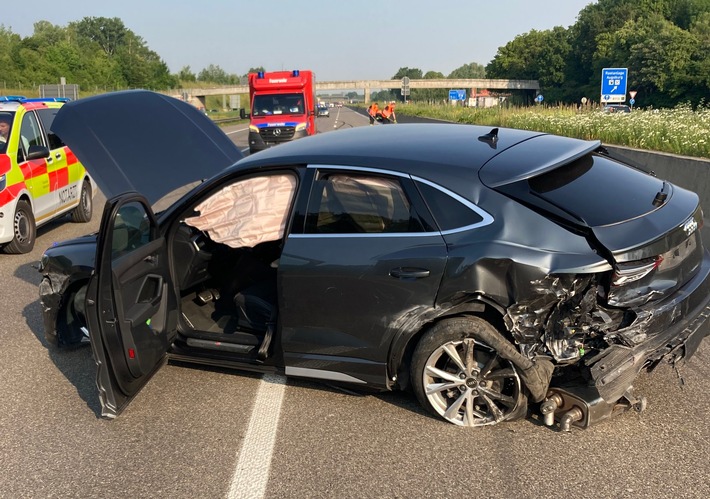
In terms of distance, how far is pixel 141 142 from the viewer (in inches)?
217

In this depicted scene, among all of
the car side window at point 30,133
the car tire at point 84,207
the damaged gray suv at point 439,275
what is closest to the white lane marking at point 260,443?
the damaged gray suv at point 439,275

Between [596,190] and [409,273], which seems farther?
[596,190]

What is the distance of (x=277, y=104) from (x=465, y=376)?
1970cm

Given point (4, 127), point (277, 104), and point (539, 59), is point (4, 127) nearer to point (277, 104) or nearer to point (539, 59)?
point (277, 104)

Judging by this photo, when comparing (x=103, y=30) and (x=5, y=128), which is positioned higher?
(x=103, y=30)

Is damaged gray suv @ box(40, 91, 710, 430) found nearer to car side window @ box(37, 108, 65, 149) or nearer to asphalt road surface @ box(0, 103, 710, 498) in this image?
asphalt road surface @ box(0, 103, 710, 498)

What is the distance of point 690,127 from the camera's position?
10.8m

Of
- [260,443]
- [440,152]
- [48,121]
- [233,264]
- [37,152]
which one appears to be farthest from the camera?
[48,121]

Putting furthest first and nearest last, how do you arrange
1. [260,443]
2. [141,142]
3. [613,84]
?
1. [613,84]
2. [141,142]
3. [260,443]

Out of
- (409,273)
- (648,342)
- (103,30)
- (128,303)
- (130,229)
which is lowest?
(648,342)

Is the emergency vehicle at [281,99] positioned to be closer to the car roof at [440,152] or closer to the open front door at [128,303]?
the car roof at [440,152]

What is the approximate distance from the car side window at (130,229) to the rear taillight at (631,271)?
2.86 m

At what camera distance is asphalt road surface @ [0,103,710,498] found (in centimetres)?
332

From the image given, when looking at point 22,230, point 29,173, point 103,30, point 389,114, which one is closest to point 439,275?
point 22,230
